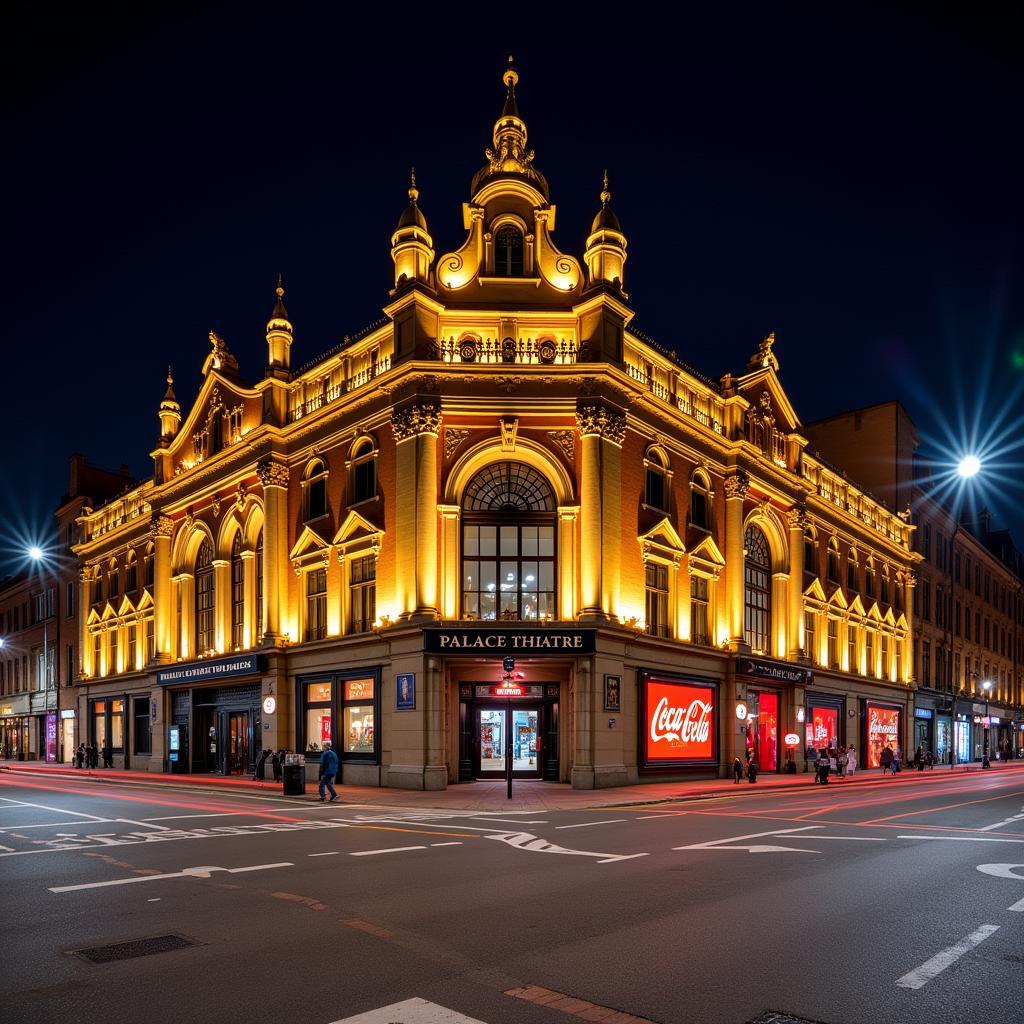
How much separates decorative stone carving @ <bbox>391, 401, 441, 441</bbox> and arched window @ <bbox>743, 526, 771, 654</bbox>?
17.0 m

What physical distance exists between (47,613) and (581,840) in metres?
61.6

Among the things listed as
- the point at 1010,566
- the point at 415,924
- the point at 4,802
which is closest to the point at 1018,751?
the point at 1010,566

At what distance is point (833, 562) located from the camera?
52.5 metres

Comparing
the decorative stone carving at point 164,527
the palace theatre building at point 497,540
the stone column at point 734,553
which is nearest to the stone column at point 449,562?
the palace theatre building at point 497,540

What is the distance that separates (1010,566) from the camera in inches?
3708

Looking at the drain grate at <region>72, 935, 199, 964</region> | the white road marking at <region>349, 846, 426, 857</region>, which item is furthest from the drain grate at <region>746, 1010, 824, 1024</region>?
the white road marking at <region>349, 846, 426, 857</region>

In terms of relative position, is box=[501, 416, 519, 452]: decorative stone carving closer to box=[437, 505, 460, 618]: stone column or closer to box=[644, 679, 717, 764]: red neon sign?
box=[437, 505, 460, 618]: stone column

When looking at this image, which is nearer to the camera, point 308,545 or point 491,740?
point 491,740

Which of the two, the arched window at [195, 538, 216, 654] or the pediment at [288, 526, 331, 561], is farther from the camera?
the arched window at [195, 538, 216, 654]

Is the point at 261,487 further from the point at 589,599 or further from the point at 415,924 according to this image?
the point at 415,924

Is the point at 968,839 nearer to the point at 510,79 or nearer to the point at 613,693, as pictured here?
the point at 613,693

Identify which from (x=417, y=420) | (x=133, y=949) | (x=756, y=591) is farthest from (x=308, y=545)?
(x=133, y=949)

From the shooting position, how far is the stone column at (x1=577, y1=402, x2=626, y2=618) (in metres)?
32.0

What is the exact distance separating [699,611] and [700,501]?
4623 millimetres
